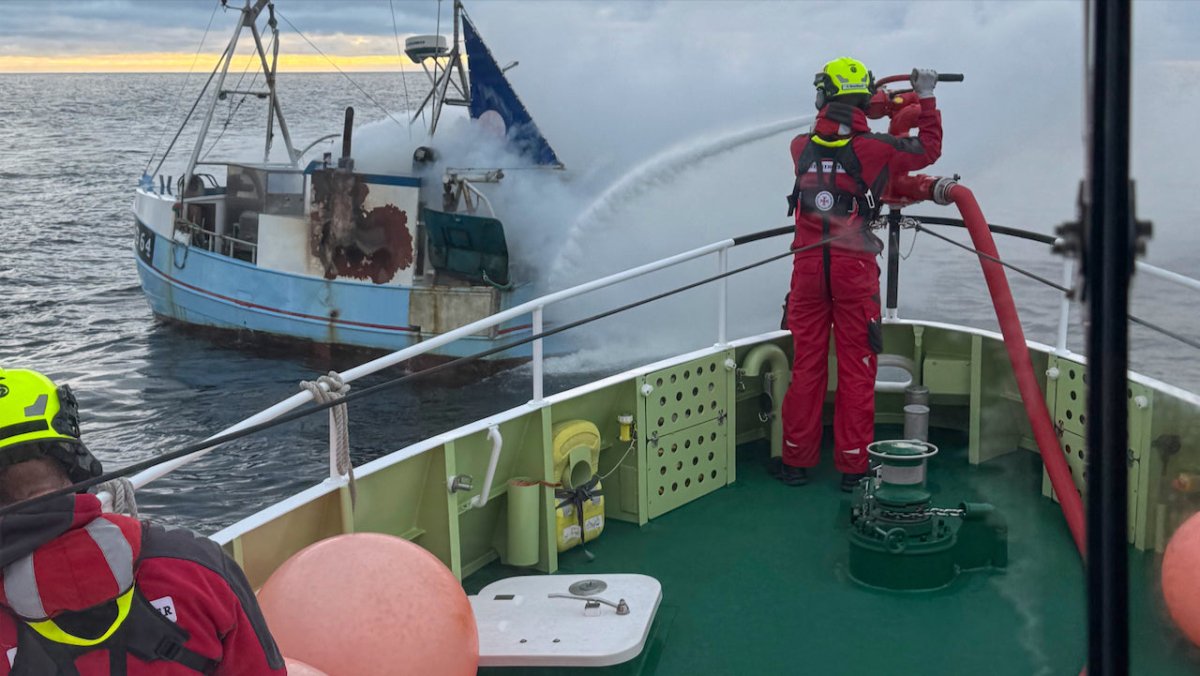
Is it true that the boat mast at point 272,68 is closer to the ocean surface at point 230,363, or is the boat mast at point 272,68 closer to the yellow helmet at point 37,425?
the ocean surface at point 230,363

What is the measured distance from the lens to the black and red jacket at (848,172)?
4867 mm

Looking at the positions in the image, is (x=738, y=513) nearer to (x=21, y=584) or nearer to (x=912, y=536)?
(x=912, y=536)

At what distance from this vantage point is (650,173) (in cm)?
2177

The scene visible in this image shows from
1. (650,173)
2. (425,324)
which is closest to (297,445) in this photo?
(425,324)

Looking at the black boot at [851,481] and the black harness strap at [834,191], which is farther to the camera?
the black boot at [851,481]

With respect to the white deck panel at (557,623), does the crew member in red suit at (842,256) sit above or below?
above

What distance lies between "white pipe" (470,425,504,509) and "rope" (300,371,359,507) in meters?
0.47

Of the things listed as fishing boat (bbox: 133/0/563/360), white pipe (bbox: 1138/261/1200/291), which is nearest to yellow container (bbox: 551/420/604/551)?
white pipe (bbox: 1138/261/1200/291)

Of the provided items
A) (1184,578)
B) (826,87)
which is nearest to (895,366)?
(826,87)

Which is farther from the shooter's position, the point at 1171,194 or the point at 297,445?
the point at 297,445

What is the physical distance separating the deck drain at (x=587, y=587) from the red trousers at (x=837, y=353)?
1.56 m

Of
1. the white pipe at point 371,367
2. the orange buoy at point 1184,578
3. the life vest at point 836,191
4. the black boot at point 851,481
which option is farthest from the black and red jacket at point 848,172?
the orange buoy at point 1184,578

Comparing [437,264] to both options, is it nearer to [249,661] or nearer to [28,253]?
[249,661]

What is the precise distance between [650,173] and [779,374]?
1654 cm
